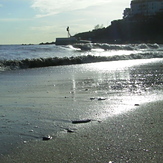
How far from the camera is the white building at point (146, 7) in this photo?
102 meters

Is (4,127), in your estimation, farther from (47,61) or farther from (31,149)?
(47,61)

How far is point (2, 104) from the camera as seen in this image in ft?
14.6

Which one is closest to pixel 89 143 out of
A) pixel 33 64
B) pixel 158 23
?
pixel 33 64

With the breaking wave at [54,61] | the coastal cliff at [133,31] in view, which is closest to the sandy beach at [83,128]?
the breaking wave at [54,61]

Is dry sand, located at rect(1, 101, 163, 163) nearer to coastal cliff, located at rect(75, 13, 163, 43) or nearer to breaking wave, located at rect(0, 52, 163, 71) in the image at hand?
breaking wave, located at rect(0, 52, 163, 71)

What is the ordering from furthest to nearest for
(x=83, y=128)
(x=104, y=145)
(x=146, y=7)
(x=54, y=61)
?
(x=146, y=7) → (x=54, y=61) → (x=83, y=128) → (x=104, y=145)

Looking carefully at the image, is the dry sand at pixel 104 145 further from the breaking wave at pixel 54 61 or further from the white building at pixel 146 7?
the white building at pixel 146 7

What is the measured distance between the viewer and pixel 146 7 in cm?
10306

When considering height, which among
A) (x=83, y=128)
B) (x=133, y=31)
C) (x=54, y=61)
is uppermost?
(x=133, y=31)

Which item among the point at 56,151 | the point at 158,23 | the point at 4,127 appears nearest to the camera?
the point at 56,151

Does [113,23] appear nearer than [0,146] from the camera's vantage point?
No

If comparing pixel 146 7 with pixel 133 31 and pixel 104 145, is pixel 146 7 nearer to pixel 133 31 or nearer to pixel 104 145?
pixel 133 31

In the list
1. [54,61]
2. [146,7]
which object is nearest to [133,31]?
[146,7]

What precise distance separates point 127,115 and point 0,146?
67.1 inches
